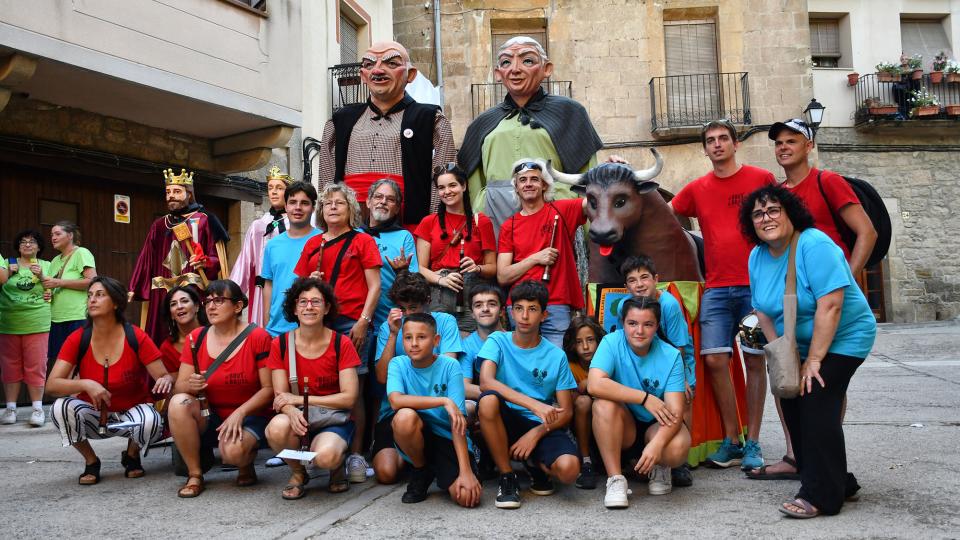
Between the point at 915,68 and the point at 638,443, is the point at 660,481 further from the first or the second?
the point at 915,68

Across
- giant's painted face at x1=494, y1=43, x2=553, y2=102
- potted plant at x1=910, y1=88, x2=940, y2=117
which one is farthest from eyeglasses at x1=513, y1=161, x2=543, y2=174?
potted plant at x1=910, y1=88, x2=940, y2=117

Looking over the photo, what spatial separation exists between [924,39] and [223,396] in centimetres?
1833

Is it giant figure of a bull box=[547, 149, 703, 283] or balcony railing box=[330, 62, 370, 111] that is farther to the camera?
balcony railing box=[330, 62, 370, 111]

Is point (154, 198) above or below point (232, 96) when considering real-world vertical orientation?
below

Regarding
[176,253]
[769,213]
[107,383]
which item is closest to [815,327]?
[769,213]

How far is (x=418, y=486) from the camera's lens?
396 centimetres

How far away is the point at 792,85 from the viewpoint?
1622 centimetres

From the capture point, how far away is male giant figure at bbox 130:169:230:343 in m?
5.70

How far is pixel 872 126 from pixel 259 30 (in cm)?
1316

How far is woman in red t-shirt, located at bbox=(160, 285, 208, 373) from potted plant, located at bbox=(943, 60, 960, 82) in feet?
56.1

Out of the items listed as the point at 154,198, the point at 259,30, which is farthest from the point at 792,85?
the point at 154,198

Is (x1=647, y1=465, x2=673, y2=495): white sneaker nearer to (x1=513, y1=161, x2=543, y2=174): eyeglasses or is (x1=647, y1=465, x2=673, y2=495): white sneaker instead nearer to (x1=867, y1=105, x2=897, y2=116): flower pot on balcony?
(x1=513, y1=161, x2=543, y2=174): eyeglasses

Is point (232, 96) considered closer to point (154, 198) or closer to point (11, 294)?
point (154, 198)

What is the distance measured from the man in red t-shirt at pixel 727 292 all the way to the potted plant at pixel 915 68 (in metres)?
15.0
